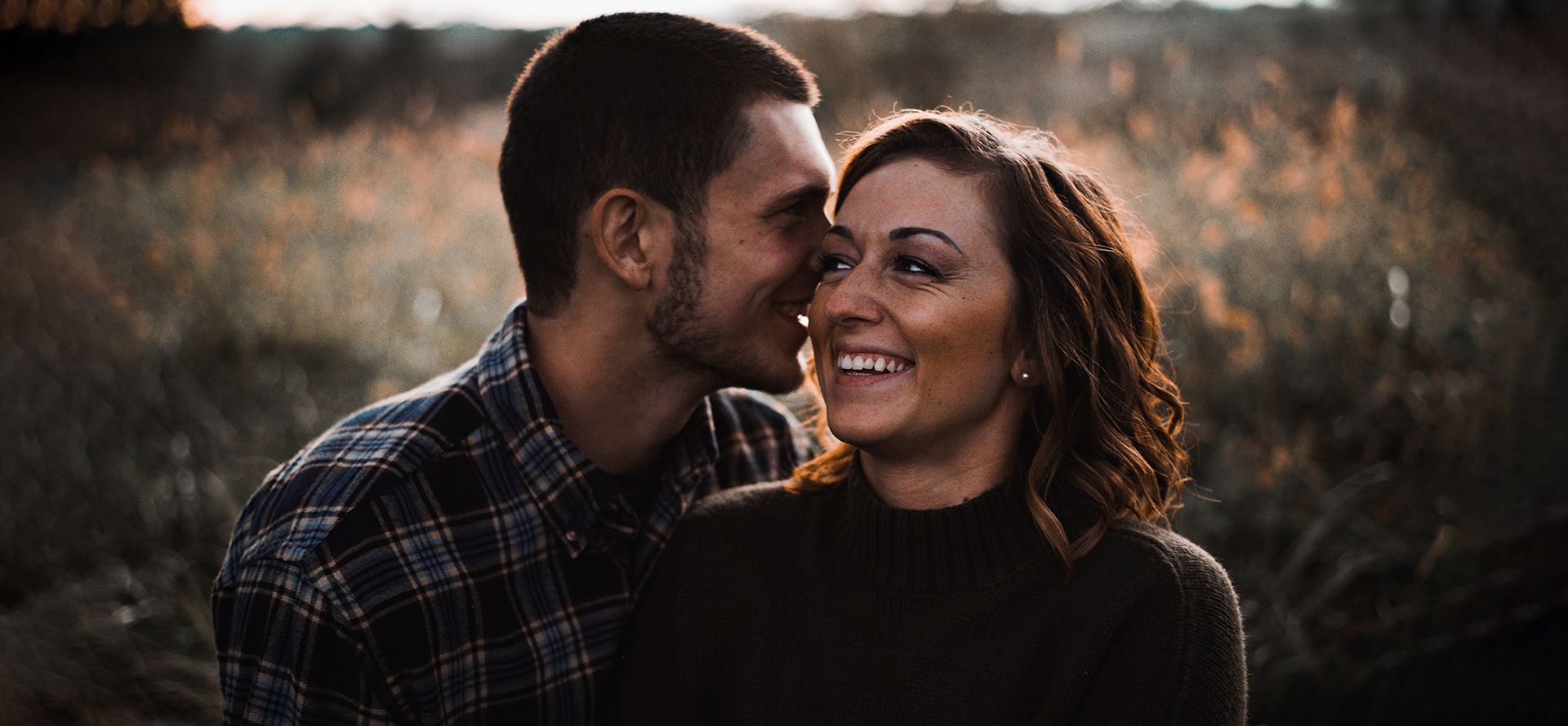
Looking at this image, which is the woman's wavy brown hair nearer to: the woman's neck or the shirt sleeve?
the woman's neck

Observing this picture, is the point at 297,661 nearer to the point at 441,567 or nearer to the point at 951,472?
the point at 441,567

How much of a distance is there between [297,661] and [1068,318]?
1462 millimetres

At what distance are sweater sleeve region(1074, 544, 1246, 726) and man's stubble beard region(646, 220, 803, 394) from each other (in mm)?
936

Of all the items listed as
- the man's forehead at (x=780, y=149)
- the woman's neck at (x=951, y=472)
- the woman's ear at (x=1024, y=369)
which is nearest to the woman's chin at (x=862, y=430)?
the woman's neck at (x=951, y=472)

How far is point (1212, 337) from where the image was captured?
177 inches

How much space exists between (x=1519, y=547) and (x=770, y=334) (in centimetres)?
266

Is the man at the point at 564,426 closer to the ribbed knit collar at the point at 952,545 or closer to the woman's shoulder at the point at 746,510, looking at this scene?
the woman's shoulder at the point at 746,510

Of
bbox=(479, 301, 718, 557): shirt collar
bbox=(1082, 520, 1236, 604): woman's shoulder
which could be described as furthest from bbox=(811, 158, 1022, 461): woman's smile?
bbox=(479, 301, 718, 557): shirt collar

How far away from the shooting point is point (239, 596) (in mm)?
1942

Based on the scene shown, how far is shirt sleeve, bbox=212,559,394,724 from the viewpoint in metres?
1.85

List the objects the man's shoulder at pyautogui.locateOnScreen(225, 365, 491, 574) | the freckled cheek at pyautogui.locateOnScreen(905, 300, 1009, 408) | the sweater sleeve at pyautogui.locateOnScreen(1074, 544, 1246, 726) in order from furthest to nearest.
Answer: the man's shoulder at pyautogui.locateOnScreen(225, 365, 491, 574)
the freckled cheek at pyautogui.locateOnScreen(905, 300, 1009, 408)
the sweater sleeve at pyautogui.locateOnScreen(1074, 544, 1246, 726)

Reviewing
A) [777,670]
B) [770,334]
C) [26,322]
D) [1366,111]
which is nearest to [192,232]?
[26,322]

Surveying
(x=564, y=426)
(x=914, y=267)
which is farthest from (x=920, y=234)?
(x=564, y=426)

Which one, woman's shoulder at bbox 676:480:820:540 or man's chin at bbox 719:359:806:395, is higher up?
man's chin at bbox 719:359:806:395
